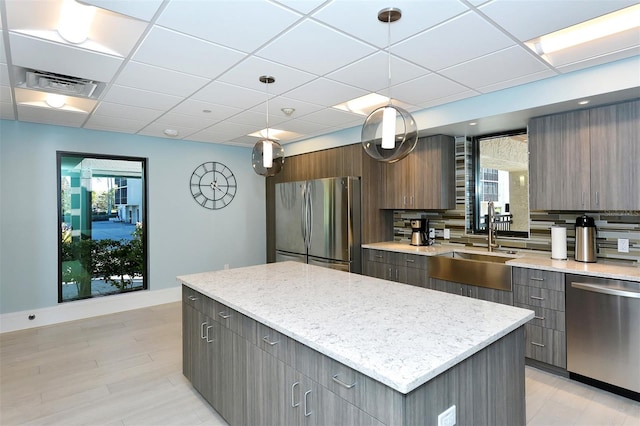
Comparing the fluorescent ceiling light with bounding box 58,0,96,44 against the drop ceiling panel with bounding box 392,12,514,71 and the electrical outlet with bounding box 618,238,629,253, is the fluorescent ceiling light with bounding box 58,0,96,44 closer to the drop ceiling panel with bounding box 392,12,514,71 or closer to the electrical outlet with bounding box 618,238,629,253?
the drop ceiling panel with bounding box 392,12,514,71

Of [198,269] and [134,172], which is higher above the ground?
[134,172]

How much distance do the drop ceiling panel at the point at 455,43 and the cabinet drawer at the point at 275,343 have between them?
1.94 m

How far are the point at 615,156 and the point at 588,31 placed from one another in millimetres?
1050

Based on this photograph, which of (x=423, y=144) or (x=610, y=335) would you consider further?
(x=423, y=144)

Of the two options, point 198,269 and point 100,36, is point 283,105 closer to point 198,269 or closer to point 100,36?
point 100,36

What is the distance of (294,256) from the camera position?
517cm

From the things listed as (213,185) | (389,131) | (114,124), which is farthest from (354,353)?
(213,185)

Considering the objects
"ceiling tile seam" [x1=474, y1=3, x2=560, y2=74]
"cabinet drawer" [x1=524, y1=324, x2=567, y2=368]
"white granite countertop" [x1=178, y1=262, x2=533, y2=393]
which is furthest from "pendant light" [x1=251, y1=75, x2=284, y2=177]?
"cabinet drawer" [x1=524, y1=324, x2=567, y2=368]

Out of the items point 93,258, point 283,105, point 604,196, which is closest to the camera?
point 604,196

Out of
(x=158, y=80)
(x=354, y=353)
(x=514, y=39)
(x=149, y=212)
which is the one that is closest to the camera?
(x=354, y=353)

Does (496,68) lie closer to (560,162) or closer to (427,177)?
(560,162)

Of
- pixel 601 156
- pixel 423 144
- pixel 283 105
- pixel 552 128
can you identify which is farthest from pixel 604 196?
pixel 283 105

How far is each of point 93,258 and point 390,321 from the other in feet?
15.3

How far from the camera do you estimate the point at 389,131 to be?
6.01 feet
